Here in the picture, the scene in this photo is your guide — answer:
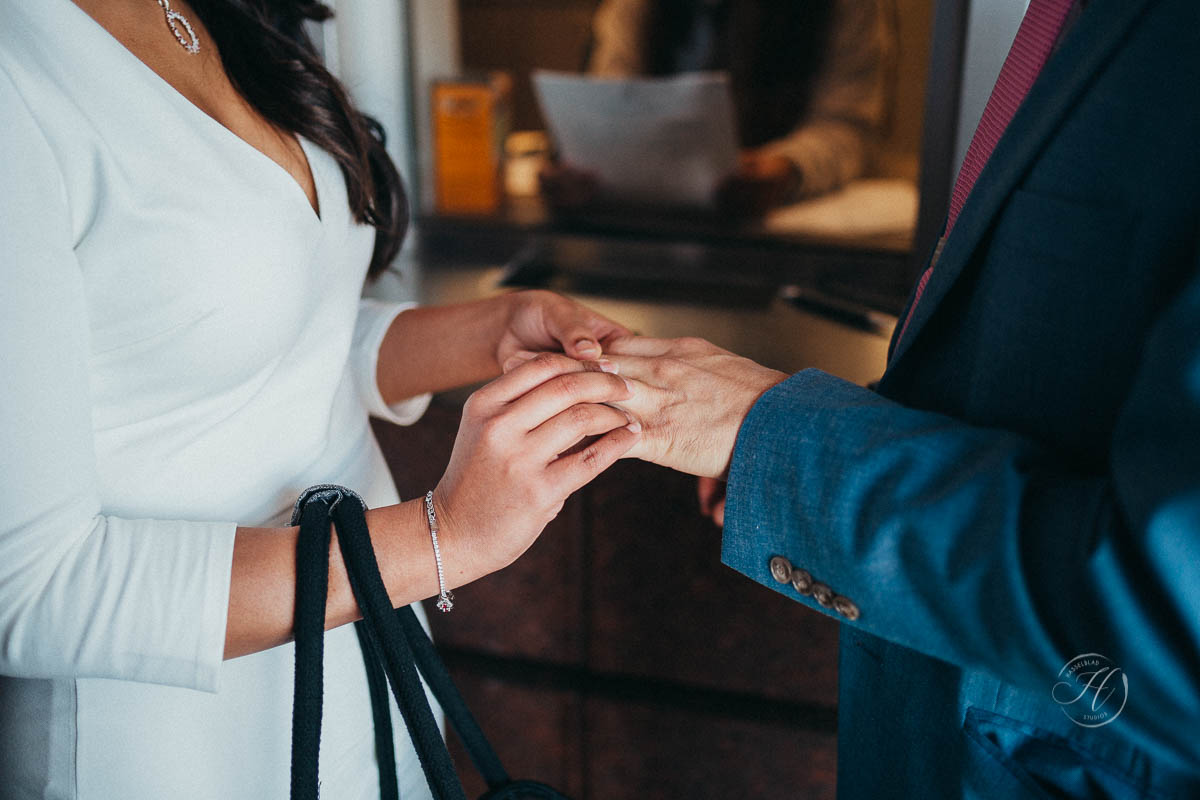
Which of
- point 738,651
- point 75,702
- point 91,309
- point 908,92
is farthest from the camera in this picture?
point 908,92

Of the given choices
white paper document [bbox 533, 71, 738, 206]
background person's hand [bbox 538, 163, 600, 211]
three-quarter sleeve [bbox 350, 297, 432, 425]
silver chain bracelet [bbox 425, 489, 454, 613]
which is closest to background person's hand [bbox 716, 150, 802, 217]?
white paper document [bbox 533, 71, 738, 206]

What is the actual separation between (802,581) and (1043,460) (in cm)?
17

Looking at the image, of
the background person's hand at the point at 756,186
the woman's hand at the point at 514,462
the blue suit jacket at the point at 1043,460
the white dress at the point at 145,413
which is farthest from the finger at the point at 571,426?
the background person's hand at the point at 756,186

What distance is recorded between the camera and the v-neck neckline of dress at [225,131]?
61cm

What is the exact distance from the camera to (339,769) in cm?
80

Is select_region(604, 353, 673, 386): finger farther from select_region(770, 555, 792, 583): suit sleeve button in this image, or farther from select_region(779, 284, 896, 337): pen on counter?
select_region(779, 284, 896, 337): pen on counter

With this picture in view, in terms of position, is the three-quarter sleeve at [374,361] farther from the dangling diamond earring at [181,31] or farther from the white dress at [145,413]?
the dangling diamond earring at [181,31]

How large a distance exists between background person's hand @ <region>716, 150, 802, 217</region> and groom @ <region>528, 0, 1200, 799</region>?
1.10m

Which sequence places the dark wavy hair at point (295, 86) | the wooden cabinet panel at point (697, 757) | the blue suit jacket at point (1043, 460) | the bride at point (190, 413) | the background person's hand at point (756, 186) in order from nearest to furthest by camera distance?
the blue suit jacket at point (1043, 460) → the bride at point (190, 413) → the dark wavy hair at point (295, 86) → the wooden cabinet panel at point (697, 757) → the background person's hand at point (756, 186)

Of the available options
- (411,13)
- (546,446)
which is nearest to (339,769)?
(546,446)

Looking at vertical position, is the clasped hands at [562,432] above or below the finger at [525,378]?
below

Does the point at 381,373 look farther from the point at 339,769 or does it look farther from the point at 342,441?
the point at 339,769

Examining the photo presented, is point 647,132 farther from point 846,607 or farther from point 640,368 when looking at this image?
point 846,607

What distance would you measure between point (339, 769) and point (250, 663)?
139 mm
